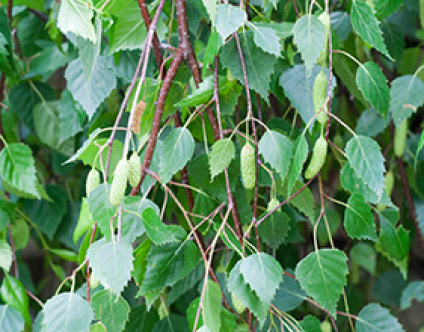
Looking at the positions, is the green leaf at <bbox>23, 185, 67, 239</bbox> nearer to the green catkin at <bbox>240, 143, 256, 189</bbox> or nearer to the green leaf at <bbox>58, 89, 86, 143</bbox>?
the green leaf at <bbox>58, 89, 86, 143</bbox>

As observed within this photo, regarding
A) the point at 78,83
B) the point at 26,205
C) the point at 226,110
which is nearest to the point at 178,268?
the point at 226,110

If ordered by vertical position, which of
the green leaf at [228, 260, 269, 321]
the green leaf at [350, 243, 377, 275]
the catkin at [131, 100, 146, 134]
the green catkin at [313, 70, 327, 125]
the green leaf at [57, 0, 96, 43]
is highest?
the green leaf at [57, 0, 96, 43]

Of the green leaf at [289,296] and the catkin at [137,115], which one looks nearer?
the catkin at [137,115]

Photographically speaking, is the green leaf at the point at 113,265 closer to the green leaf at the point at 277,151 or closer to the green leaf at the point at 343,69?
the green leaf at the point at 277,151

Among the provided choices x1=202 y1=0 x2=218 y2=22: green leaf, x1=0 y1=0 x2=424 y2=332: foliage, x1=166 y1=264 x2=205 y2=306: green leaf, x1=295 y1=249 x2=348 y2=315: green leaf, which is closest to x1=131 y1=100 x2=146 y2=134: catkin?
x1=0 y1=0 x2=424 y2=332: foliage

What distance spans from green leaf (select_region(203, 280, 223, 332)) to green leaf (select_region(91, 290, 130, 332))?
0.27 feet

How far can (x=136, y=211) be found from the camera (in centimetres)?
56

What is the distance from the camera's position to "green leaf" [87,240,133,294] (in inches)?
18.6

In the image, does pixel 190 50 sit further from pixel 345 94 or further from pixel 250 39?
pixel 345 94

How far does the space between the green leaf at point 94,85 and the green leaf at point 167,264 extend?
0.25 m

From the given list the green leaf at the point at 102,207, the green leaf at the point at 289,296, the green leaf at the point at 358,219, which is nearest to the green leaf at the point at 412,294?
the green leaf at the point at 289,296

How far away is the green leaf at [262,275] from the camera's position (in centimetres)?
51

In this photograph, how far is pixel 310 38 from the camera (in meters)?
0.53

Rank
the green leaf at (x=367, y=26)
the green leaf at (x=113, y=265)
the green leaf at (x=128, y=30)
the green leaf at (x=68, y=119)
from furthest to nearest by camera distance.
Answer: the green leaf at (x=68, y=119)
the green leaf at (x=128, y=30)
the green leaf at (x=367, y=26)
the green leaf at (x=113, y=265)
